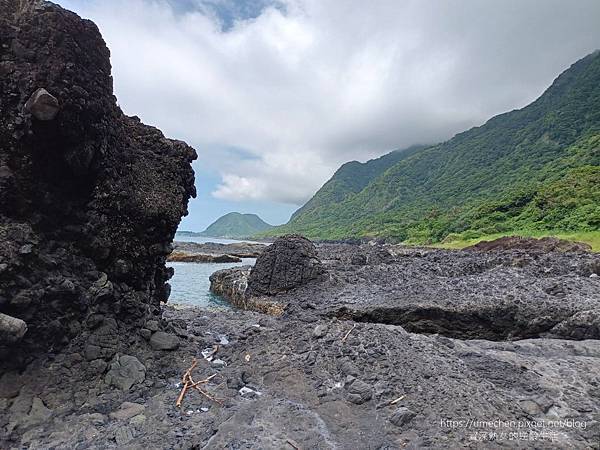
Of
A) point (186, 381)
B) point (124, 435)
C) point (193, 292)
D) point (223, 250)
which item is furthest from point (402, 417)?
point (223, 250)

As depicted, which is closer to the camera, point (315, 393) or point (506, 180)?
point (315, 393)

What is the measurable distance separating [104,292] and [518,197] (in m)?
68.6

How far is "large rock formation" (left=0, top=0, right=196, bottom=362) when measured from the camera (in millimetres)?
6465

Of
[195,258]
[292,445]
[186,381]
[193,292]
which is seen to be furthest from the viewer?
[195,258]

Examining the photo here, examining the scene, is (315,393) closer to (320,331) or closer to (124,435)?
(320,331)

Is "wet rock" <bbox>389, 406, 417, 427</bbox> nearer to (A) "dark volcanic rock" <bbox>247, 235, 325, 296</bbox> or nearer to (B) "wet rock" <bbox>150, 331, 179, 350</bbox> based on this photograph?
(B) "wet rock" <bbox>150, 331, 179, 350</bbox>

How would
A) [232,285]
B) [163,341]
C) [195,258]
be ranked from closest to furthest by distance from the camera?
[163,341], [232,285], [195,258]

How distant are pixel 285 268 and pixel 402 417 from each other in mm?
16221

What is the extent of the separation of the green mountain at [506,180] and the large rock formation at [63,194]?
1906 inches

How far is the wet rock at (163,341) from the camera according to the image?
831 cm

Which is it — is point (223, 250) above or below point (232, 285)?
above

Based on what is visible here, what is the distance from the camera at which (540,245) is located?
115ft

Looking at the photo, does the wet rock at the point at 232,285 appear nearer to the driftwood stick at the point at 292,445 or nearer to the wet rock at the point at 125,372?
the wet rock at the point at 125,372

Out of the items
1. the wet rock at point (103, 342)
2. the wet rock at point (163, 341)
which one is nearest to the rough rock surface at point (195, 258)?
the wet rock at point (163, 341)
